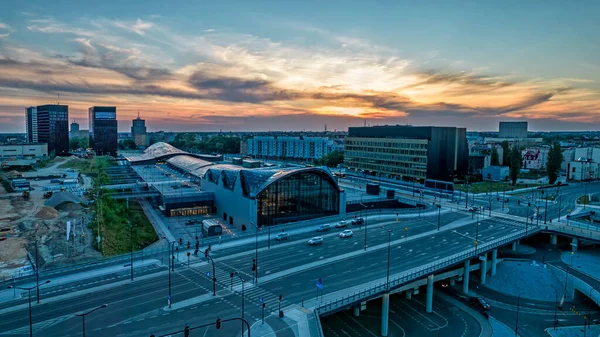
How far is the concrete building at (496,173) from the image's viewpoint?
143125 millimetres

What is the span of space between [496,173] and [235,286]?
420 ft

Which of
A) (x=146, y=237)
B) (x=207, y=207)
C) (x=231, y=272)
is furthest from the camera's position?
(x=207, y=207)

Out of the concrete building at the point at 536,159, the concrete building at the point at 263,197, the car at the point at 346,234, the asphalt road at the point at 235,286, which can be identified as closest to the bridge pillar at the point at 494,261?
the asphalt road at the point at 235,286

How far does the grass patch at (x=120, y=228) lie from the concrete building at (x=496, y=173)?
118018 millimetres

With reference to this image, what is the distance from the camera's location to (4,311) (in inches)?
1432

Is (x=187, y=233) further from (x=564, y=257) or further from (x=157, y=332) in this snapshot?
(x=564, y=257)

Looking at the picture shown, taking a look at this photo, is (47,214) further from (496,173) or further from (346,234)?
(496,173)

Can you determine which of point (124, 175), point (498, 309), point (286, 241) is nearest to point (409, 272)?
point (498, 309)

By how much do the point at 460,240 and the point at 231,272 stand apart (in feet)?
122

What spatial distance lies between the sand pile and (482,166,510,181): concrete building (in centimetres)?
13456

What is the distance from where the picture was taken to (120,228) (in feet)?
248

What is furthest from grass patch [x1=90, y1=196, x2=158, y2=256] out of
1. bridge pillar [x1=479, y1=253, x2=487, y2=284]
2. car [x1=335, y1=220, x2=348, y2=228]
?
bridge pillar [x1=479, y1=253, x2=487, y2=284]

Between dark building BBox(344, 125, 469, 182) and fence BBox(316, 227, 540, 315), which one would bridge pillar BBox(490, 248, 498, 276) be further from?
dark building BBox(344, 125, 469, 182)

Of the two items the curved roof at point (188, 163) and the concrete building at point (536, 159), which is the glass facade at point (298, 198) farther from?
the concrete building at point (536, 159)
